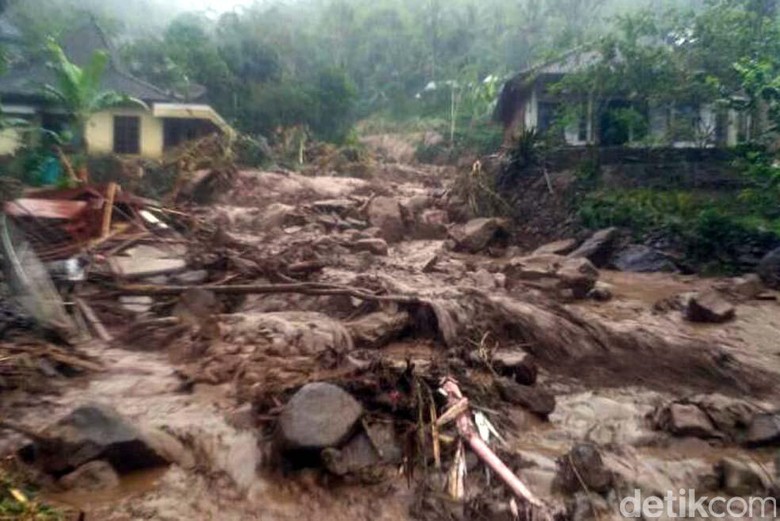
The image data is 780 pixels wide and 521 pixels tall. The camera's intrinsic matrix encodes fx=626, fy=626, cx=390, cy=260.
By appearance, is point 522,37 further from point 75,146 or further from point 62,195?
point 62,195

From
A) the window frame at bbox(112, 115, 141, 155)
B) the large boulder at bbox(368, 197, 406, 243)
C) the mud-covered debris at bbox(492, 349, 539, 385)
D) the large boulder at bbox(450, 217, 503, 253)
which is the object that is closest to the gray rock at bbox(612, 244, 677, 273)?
the large boulder at bbox(450, 217, 503, 253)

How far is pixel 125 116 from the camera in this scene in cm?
1962

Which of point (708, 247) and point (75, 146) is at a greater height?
point (75, 146)

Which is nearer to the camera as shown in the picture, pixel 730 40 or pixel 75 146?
pixel 730 40

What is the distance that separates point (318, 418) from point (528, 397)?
1854mm

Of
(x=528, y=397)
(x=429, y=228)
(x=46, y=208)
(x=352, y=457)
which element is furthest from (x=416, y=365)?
(x=429, y=228)

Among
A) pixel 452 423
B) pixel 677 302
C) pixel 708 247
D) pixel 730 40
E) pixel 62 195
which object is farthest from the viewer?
pixel 730 40

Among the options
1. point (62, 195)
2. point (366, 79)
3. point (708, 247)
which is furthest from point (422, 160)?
point (62, 195)

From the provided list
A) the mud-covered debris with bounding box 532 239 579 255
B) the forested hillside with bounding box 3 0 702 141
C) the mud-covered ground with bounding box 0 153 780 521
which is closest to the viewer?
the mud-covered ground with bounding box 0 153 780 521

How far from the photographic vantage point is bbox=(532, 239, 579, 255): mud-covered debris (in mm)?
11445

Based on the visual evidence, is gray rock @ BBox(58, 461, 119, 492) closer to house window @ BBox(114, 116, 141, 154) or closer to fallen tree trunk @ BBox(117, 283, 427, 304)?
fallen tree trunk @ BBox(117, 283, 427, 304)

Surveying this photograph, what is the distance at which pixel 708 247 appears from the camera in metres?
10.9

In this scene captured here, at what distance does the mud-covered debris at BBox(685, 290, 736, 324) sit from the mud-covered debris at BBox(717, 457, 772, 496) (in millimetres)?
3475

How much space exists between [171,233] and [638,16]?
11705 millimetres
